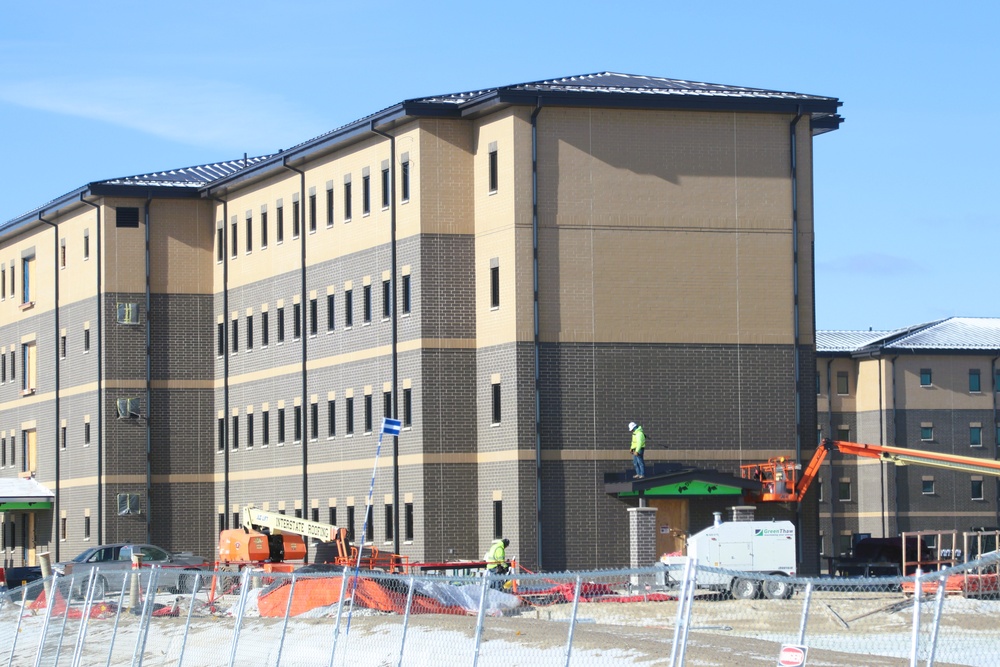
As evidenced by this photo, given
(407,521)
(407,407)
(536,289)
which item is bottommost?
(407,521)

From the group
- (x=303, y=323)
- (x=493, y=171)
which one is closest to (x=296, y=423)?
(x=303, y=323)

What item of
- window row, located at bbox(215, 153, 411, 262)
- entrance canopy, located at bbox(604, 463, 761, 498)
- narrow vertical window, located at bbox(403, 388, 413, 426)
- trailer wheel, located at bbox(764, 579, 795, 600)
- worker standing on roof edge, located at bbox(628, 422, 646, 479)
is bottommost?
trailer wheel, located at bbox(764, 579, 795, 600)

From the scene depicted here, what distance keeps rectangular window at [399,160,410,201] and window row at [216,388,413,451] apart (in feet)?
17.5

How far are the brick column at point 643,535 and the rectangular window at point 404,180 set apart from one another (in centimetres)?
1082

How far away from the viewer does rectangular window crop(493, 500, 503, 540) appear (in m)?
47.2

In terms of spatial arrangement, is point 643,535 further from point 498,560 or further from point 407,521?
point 407,521

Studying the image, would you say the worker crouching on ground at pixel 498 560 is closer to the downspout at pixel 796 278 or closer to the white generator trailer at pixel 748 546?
the white generator trailer at pixel 748 546

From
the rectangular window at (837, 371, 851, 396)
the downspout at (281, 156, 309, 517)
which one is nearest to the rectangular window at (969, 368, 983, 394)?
the rectangular window at (837, 371, 851, 396)

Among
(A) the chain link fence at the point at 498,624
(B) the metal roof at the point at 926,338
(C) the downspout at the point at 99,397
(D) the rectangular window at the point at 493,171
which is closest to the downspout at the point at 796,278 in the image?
(D) the rectangular window at the point at 493,171

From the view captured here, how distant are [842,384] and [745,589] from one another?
52.7m

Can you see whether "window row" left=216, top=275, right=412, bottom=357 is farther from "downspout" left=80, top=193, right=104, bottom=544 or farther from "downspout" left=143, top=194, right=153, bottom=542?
"downspout" left=80, top=193, right=104, bottom=544

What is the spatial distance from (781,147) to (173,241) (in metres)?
22.7

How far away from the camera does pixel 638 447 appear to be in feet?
150

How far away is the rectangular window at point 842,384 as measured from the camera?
89.7 meters
